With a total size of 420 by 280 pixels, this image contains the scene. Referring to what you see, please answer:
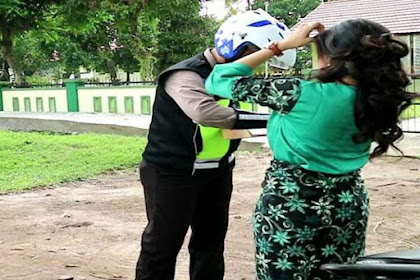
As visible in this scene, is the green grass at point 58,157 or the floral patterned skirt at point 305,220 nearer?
the floral patterned skirt at point 305,220

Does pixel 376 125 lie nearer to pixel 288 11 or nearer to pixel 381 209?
pixel 381 209

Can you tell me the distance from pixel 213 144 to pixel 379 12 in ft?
64.9

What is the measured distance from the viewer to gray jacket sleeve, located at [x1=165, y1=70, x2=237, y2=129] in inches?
94.8

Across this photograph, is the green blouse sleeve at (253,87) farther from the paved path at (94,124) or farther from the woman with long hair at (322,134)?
the paved path at (94,124)

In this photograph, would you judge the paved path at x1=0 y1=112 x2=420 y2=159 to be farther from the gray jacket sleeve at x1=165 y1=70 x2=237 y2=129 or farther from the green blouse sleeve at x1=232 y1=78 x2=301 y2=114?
the green blouse sleeve at x1=232 y1=78 x2=301 y2=114

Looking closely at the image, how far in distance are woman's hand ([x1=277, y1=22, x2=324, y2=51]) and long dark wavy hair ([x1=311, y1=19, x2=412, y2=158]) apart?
0.10 m

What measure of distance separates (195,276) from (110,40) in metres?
26.8

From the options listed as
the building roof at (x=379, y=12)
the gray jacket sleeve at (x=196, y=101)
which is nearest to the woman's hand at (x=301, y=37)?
the gray jacket sleeve at (x=196, y=101)

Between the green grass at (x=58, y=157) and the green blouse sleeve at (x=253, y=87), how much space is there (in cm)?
617

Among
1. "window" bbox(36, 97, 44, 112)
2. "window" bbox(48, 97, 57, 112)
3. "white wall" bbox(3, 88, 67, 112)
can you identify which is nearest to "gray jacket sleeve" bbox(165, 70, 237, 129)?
"white wall" bbox(3, 88, 67, 112)

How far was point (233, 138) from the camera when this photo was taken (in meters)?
2.66

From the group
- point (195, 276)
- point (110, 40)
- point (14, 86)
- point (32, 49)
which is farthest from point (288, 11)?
point (195, 276)

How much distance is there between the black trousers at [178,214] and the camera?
2.69m

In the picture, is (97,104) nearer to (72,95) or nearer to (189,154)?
(72,95)
